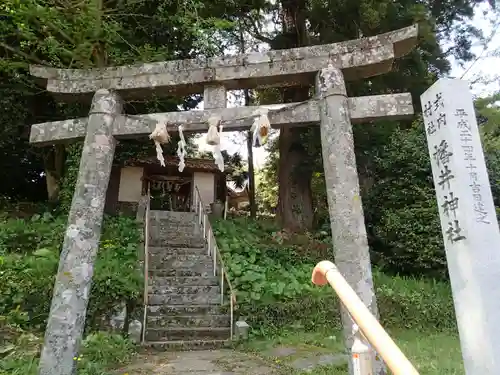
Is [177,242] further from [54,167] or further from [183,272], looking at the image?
[54,167]

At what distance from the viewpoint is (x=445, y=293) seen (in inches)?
390

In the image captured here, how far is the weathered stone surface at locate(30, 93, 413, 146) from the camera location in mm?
5219

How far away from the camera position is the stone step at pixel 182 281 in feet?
31.1

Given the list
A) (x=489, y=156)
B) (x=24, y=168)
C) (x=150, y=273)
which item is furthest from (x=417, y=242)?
(x=24, y=168)

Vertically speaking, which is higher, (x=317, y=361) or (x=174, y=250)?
(x=174, y=250)

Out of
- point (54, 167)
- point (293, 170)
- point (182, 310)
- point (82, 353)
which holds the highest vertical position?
point (54, 167)

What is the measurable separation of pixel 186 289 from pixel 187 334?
144cm

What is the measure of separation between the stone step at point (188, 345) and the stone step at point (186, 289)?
1607mm

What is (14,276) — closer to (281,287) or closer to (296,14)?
(281,287)

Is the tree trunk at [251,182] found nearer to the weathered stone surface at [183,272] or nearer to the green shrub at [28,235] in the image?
the weathered stone surface at [183,272]

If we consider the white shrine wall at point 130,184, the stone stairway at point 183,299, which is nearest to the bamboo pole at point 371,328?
the stone stairway at point 183,299

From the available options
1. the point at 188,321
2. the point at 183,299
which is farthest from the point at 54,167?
the point at 188,321

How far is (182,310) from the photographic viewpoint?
8.58 meters

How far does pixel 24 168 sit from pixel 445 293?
16.8 m
